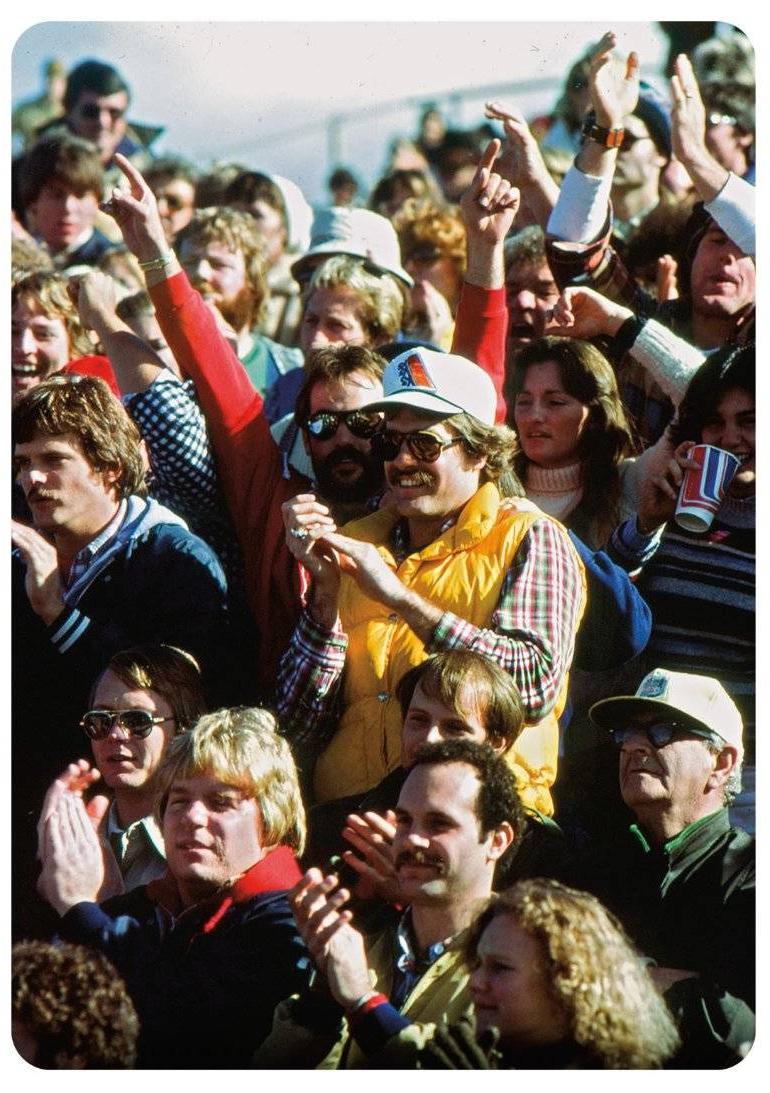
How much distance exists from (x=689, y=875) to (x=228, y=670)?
4.13 ft

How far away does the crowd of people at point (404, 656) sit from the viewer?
3.94 m

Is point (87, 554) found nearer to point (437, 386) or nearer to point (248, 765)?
point (248, 765)

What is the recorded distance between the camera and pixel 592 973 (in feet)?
11.8

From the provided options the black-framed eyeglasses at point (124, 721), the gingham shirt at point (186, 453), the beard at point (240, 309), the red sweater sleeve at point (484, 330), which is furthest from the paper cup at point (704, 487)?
the beard at point (240, 309)

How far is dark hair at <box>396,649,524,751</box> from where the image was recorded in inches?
164

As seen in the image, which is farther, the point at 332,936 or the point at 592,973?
the point at 332,936

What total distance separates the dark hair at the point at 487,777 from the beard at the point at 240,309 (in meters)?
2.40

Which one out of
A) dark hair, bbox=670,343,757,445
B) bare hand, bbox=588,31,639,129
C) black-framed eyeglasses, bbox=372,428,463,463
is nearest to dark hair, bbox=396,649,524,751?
black-framed eyeglasses, bbox=372,428,463,463

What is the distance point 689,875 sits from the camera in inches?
163

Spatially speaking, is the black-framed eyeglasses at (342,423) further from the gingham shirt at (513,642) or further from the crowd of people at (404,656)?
the gingham shirt at (513,642)

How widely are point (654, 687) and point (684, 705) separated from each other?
9 cm

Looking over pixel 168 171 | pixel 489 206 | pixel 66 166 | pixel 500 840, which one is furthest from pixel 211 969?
pixel 168 171
